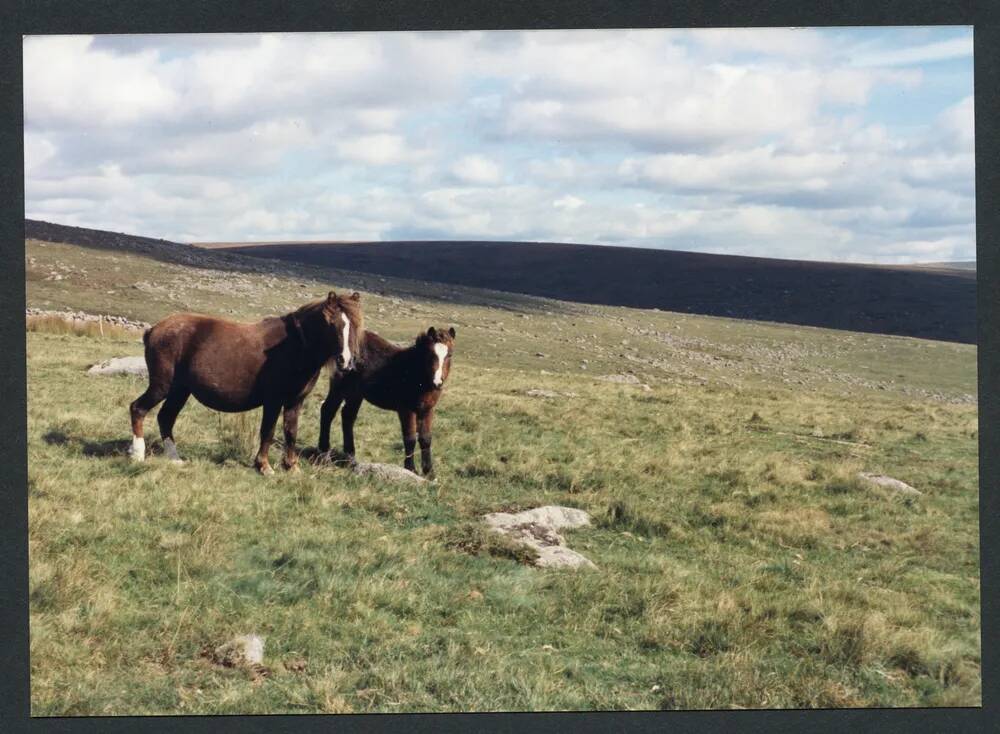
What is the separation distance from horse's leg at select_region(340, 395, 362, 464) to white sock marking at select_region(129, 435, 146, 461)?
2.48 meters

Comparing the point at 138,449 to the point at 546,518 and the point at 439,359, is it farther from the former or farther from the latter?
the point at 546,518

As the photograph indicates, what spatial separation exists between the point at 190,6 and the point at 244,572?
5387mm

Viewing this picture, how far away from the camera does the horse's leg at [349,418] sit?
10352 millimetres

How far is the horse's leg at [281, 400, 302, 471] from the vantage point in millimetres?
9531

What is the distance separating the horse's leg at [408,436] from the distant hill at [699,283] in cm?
1038

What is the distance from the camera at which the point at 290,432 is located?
9.59 meters

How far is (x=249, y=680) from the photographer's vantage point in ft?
20.4

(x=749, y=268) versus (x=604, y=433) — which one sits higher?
(x=749, y=268)

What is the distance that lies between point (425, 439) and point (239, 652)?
4.60 m

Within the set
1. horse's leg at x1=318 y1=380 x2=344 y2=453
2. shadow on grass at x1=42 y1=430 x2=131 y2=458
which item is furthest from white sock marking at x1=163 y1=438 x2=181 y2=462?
horse's leg at x1=318 y1=380 x2=344 y2=453

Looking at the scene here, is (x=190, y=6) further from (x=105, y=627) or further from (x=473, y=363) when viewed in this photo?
(x=473, y=363)

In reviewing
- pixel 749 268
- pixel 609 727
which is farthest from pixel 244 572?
pixel 749 268

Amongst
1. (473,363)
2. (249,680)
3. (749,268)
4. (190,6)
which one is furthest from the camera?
(749,268)

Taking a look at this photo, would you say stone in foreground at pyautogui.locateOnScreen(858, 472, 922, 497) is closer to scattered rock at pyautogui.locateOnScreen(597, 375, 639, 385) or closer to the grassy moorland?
the grassy moorland
